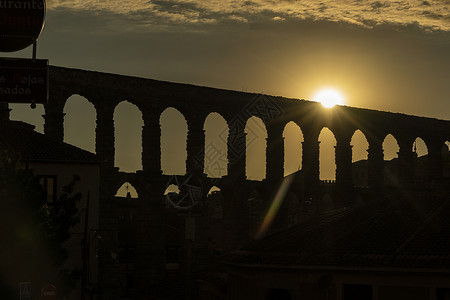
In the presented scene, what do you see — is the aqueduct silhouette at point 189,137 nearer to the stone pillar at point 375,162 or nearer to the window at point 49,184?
the stone pillar at point 375,162

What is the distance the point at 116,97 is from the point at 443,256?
42.1 meters

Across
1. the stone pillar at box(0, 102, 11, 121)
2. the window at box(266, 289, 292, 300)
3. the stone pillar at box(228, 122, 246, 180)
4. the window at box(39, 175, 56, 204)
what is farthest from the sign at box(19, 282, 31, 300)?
the stone pillar at box(228, 122, 246, 180)

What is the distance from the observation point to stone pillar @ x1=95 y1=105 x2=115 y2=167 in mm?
60841

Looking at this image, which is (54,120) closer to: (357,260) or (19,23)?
(357,260)

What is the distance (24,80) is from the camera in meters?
18.0

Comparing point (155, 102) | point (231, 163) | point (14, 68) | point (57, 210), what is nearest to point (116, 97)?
point (155, 102)

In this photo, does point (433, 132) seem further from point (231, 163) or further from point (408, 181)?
point (231, 163)

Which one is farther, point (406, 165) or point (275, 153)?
point (406, 165)

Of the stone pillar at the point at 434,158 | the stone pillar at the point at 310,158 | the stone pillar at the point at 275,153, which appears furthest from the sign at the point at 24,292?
the stone pillar at the point at 434,158

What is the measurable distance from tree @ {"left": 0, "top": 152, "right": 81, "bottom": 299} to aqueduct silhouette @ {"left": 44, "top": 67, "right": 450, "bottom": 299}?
2532cm

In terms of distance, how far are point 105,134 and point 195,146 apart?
813 centimetres

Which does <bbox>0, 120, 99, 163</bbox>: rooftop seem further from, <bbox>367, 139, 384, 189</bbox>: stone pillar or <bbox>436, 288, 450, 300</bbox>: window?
<bbox>367, 139, 384, 189</bbox>: stone pillar

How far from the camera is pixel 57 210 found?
3153 cm

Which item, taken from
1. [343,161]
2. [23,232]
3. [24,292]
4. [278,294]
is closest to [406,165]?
[343,161]
